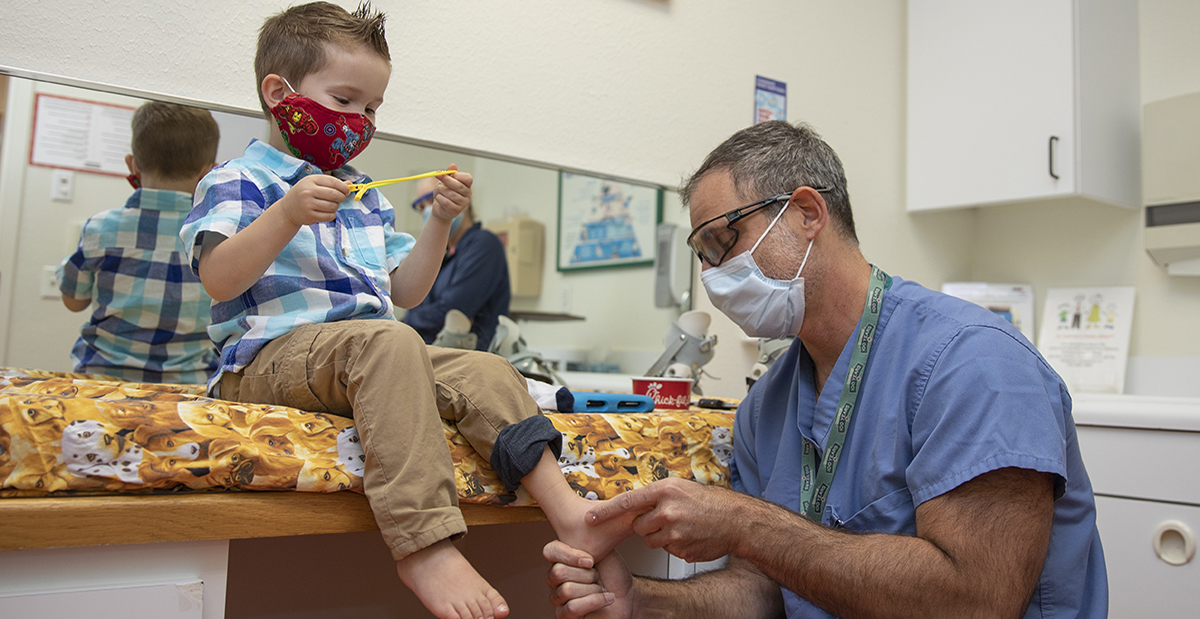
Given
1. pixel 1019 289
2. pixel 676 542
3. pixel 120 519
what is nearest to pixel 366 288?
pixel 120 519

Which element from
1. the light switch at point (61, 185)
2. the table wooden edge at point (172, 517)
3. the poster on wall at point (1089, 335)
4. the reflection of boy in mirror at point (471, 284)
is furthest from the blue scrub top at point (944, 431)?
the poster on wall at point (1089, 335)

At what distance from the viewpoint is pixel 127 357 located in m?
1.39

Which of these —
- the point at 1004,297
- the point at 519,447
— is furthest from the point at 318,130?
the point at 1004,297

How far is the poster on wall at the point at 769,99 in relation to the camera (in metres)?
2.26

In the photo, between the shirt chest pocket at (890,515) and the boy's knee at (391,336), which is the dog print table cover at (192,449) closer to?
the boy's knee at (391,336)

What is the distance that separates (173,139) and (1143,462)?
217 cm

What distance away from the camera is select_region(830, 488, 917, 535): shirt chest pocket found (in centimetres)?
99

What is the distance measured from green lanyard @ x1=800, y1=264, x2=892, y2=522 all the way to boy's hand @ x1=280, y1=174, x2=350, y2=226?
2.46 ft

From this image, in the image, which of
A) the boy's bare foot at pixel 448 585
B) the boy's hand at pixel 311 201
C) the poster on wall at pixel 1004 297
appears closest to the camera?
the boy's bare foot at pixel 448 585

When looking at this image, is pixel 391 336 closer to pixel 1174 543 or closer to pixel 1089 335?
pixel 1174 543

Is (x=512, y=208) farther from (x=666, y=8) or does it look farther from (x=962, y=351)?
(x=962, y=351)

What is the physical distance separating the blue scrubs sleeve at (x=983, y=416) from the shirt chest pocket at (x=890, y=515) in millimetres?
49

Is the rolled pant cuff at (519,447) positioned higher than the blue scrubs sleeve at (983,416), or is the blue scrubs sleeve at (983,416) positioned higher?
the blue scrubs sleeve at (983,416)

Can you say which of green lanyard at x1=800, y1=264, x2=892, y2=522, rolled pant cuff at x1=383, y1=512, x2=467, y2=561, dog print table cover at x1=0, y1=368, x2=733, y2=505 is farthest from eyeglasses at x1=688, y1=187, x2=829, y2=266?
rolled pant cuff at x1=383, y1=512, x2=467, y2=561
